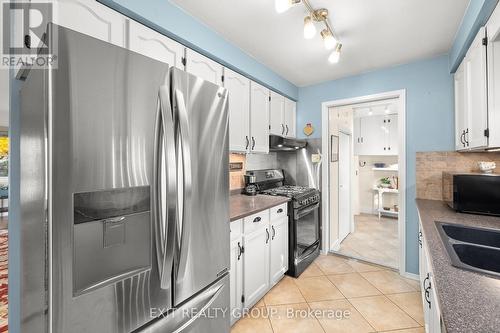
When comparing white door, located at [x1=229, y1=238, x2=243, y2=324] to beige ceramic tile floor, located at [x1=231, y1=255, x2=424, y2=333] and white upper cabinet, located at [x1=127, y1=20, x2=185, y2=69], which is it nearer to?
beige ceramic tile floor, located at [x1=231, y1=255, x2=424, y2=333]

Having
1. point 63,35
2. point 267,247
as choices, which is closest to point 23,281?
point 63,35

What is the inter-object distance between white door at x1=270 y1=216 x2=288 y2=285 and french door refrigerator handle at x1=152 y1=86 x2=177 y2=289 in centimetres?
142

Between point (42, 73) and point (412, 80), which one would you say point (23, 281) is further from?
point (412, 80)

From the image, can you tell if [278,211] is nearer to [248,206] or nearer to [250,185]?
[248,206]

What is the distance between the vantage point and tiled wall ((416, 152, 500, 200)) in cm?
229

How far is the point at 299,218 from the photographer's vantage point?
2.63 metres

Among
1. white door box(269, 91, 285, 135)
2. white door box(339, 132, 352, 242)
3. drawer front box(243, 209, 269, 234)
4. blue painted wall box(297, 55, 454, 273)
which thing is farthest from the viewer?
white door box(339, 132, 352, 242)

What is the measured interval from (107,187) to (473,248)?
1816 millimetres

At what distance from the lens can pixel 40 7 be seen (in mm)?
1125

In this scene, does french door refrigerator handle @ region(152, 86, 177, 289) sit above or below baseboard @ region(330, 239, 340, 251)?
above

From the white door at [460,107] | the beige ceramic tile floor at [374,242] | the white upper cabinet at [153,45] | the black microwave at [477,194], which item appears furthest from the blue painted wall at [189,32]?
the beige ceramic tile floor at [374,242]

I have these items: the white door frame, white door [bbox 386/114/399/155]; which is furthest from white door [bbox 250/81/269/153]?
white door [bbox 386/114/399/155]

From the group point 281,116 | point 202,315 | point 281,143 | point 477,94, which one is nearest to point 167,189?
point 202,315

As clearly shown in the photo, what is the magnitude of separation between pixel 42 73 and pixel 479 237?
8.03 feet
